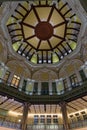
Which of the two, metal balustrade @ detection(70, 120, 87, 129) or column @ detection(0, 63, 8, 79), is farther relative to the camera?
column @ detection(0, 63, 8, 79)

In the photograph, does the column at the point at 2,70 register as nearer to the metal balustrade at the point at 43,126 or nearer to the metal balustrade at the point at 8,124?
the metal balustrade at the point at 43,126

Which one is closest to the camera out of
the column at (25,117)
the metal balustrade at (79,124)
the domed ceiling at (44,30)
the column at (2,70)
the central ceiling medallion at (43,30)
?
the metal balustrade at (79,124)

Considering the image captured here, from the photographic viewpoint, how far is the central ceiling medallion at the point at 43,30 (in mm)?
27284

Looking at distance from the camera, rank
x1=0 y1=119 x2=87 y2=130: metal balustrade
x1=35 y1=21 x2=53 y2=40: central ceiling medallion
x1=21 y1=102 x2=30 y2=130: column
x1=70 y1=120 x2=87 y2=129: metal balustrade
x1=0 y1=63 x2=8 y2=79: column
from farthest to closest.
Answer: x1=35 y1=21 x2=53 y2=40: central ceiling medallion < x1=0 y1=63 x2=8 y2=79: column < x1=21 y1=102 x2=30 y2=130: column < x1=0 y1=119 x2=87 y2=130: metal balustrade < x1=70 y1=120 x2=87 y2=129: metal balustrade

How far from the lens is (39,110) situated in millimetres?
27969

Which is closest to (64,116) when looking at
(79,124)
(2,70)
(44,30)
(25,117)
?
(79,124)

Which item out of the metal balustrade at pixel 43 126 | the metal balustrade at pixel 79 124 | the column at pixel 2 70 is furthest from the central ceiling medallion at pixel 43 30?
the metal balustrade at pixel 79 124

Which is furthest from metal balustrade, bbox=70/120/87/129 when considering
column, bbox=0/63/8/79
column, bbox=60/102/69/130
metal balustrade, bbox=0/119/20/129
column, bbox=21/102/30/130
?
column, bbox=0/63/8/79

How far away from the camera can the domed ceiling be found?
25281 mm

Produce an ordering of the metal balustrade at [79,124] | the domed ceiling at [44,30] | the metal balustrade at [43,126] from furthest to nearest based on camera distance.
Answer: the domed ceiling at [44,30], the metal balustrade at [43,126], the metal balustrade at [79,124]

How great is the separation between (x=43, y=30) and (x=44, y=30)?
172 mm

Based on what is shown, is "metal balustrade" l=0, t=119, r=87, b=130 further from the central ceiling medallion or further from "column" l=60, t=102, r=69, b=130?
the central ceiling medallion

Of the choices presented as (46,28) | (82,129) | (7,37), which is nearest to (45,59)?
(46,28)

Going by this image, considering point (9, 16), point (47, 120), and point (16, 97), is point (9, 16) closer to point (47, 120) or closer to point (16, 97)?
point (16, 97)
